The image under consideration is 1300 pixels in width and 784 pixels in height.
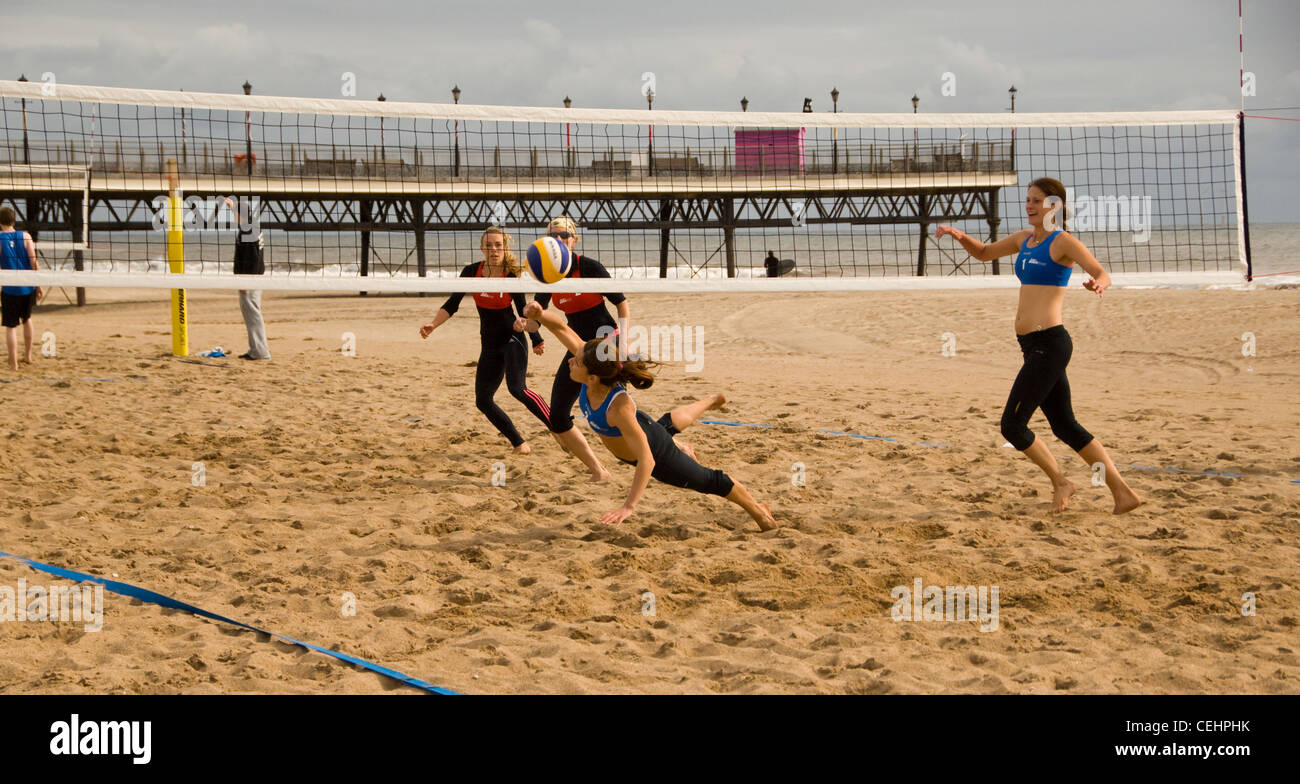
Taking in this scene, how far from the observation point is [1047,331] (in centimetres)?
514

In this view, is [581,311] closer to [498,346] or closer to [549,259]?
[549,259]

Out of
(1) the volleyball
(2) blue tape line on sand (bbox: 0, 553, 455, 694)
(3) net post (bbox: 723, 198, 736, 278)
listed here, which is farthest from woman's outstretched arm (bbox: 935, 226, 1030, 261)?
(3) net post (bbox: 723, 198, 736, 278)

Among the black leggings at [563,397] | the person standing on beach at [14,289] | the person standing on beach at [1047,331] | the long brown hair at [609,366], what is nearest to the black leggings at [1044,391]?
the person standing on beach at [1047,331]

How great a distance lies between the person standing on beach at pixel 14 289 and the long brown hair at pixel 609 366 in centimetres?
752

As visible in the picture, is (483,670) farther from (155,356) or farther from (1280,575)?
(155,356)

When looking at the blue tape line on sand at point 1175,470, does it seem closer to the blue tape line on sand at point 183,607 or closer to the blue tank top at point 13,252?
the blue tape line on sand at point 183,607

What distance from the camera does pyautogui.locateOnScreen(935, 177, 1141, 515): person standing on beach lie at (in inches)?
198

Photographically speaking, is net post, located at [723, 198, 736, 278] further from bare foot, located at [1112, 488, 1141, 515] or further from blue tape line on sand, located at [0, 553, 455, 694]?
blue tape line on sand, located at [0, 553, 455, 694]

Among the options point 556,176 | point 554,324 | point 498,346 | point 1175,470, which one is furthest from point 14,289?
point 556,176

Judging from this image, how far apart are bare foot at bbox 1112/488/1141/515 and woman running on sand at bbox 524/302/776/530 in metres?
2.01

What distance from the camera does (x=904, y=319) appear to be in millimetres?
17094

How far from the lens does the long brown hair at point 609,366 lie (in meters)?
4.80

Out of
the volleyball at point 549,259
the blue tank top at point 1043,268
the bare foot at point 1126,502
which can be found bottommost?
the bare foot at point 1126,502
